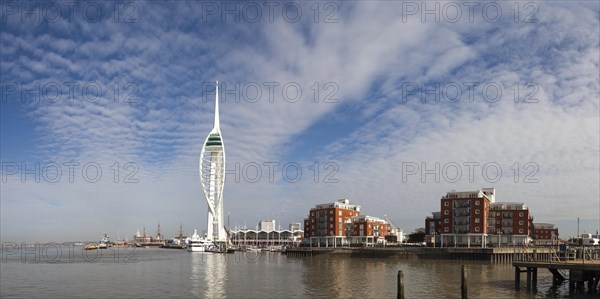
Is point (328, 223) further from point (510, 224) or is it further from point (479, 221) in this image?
point (510, 224)

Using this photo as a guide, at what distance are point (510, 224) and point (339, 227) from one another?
4851 centimetres

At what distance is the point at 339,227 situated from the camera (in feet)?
491

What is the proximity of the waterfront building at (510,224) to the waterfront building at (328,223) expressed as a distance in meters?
43.4

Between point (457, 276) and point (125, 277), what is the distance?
42.7m

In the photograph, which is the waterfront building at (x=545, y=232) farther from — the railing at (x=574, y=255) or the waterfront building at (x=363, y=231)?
the railing at (x=574, y=255)

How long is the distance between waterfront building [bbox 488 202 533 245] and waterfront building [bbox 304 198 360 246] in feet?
142

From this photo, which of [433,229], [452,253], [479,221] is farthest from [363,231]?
[452,253]

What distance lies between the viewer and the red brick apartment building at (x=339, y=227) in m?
148

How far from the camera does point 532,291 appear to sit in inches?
1797

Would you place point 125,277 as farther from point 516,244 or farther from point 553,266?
point 516,244

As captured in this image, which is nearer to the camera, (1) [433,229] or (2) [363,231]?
(1) [433,229]

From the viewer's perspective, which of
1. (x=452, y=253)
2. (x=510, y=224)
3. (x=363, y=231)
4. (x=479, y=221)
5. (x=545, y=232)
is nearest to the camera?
(x=452, y=253)

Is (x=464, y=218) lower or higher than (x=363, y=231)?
higher

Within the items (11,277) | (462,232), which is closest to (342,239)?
(462,232)
